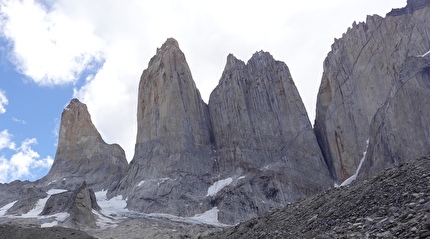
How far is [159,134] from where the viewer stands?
354ft

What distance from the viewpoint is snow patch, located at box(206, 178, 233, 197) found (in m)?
91.3

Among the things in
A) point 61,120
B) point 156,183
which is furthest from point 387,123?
point 61,120

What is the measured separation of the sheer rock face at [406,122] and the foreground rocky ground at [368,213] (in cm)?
3888

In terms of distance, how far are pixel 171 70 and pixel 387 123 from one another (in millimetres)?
61751

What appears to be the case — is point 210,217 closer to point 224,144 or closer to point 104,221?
point 104,221

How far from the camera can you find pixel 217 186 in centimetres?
9338

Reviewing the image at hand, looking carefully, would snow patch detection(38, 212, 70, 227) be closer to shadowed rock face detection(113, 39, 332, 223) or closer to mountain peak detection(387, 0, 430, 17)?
shadowed rock face detection(113, 39, 332, 223)

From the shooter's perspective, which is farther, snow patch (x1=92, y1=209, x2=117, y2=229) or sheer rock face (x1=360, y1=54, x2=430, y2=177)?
snow patch (x1=92, y1=209, x2=117, y2=229)

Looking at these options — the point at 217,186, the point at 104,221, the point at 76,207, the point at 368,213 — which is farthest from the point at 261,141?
the point at 368,213

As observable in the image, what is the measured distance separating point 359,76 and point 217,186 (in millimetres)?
33796

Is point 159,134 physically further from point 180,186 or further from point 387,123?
point 387,123

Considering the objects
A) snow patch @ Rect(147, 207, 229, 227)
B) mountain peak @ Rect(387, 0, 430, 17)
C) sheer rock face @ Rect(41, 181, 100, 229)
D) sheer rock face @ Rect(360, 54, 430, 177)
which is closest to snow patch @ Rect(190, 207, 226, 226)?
snow patch @ Rect(147, 207, 229, 227)

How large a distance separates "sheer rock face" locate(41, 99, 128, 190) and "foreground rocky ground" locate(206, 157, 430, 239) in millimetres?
92665

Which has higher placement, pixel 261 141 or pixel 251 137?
pixel 251 137
